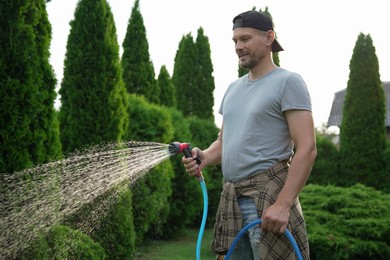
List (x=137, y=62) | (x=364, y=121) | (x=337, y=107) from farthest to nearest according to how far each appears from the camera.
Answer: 1. (x=337, y=107)
2. (x=137, y=62)
3. (x=364, y=121)

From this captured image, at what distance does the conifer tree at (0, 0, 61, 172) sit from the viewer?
4.31 meters

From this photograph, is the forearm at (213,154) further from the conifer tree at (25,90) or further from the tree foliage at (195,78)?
the tree foliage at (195,78)

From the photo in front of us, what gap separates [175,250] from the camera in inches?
312

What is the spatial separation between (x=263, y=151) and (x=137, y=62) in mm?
10401

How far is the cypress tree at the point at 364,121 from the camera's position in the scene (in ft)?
A: 38.4

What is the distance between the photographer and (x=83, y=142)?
667 cm

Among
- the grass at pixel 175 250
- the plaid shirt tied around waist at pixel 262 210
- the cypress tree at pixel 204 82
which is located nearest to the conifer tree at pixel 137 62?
the cypress tree at pixel 204 82

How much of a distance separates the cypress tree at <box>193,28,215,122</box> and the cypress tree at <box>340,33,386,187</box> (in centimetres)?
431

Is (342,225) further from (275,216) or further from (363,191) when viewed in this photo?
(275,216)

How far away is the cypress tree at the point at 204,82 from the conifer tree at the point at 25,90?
1025cm

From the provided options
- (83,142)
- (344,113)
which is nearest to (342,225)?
(83,142)

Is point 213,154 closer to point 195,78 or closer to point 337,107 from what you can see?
point 195,78

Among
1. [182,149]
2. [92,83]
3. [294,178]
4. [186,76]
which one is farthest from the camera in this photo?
[186,76]

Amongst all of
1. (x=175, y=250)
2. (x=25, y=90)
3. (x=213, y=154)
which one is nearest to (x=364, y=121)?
(x=175, y=250)
